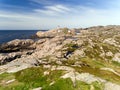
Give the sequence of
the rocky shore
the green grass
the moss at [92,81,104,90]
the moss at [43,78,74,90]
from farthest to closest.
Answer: the rocky shore, the green grass, the moss at [92,81,104,90], the moss at [43,78,74,90]

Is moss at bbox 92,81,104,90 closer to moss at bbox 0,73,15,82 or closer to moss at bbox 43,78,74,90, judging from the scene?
moss at bbox 43,78,74,90

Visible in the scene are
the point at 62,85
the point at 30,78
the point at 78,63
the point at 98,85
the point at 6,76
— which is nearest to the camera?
the point at 62,85

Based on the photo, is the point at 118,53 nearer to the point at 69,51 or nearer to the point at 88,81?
the point at 69,51

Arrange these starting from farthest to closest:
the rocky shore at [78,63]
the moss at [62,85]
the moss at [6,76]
→ 1. the moss at [6,76]
2. the rocky shore at [78,63]
3. the moss at [62,85]

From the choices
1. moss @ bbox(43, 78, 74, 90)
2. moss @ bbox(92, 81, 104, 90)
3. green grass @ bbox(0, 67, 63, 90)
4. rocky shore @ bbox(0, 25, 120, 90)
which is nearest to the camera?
moss @ bbox(43, 78, 74, 90)

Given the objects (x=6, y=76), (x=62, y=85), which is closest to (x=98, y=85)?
(x=62, y=85)

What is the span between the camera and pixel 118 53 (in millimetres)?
149750

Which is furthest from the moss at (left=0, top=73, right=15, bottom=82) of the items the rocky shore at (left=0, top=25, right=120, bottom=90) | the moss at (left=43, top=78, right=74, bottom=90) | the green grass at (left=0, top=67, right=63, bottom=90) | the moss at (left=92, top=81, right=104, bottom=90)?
the moss at (left=92, top=81, right=104, bottom=90)

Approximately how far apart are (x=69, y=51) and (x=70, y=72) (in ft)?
267

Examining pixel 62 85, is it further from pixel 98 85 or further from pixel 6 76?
pixel 6 76

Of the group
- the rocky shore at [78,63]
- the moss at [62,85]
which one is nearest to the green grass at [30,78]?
the rocky shore at [78,63]

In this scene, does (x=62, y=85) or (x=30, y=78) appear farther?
(x=30, y=78)

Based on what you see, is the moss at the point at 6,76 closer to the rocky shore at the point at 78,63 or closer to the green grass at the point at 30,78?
the green grass at the point at 30,78

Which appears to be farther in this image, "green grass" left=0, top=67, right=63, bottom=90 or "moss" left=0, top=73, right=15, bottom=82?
"moss" left=0, top=73, right=15, bottom=82
